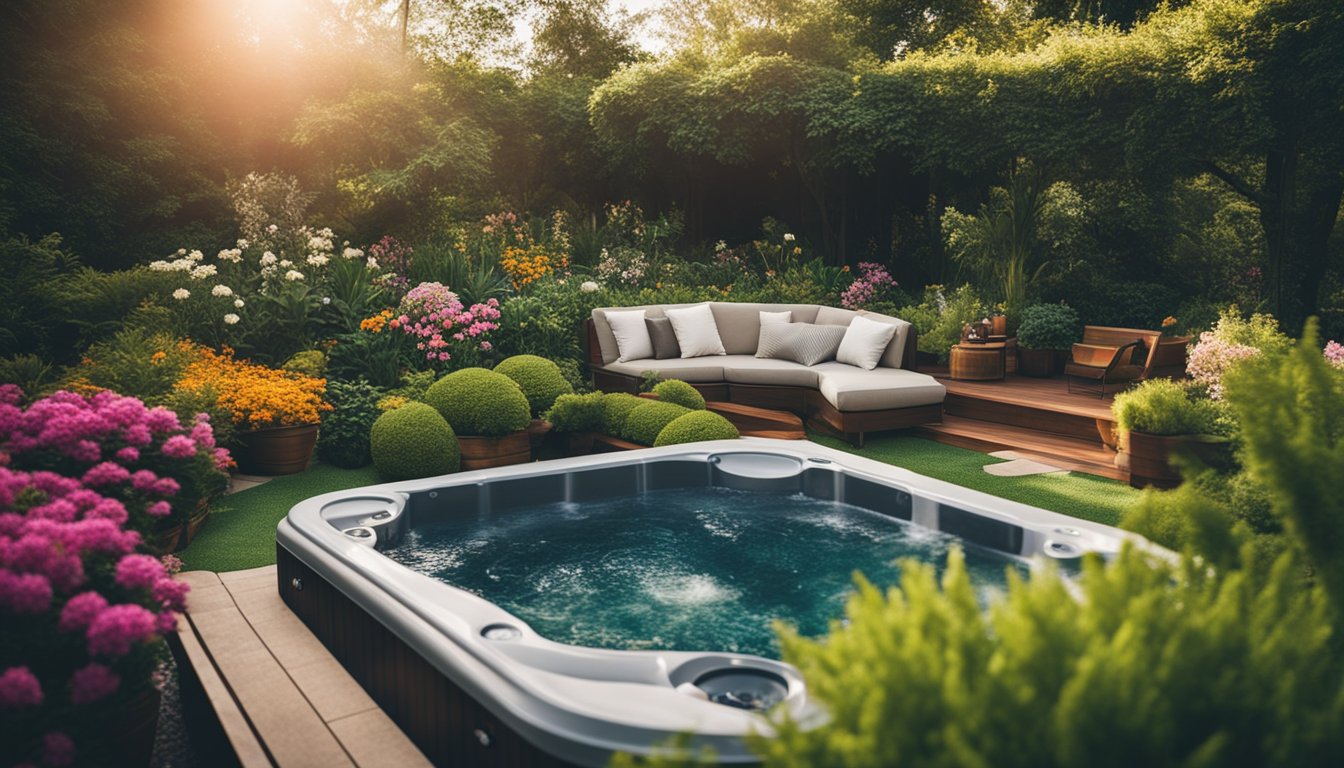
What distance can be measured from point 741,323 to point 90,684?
6.65 m

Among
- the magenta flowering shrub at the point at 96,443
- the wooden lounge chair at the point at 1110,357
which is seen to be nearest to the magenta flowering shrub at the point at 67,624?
the magenta flowering shrub at the point at 96,443

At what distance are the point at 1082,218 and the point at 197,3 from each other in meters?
12.5

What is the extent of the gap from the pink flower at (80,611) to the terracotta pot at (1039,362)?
850 cm

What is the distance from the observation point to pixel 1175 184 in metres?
12.5

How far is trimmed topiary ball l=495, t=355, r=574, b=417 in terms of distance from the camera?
6555 mm

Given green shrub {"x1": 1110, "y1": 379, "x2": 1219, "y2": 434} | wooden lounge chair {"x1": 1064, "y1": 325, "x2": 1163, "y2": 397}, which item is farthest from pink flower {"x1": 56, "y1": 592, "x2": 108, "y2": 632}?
wooden lounge chair {"x1": 1064, "y1": 325, "x2": 1163, "y2": 397}

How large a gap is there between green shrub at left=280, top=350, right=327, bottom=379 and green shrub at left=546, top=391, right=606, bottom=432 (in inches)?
72.6

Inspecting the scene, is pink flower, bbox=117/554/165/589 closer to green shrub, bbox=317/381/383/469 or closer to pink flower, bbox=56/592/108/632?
pink flower, bbox=56/592/108/632

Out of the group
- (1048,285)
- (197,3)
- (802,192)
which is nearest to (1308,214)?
(1048,285)

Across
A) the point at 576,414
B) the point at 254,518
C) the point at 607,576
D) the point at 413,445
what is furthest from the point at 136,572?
the point at 576,414

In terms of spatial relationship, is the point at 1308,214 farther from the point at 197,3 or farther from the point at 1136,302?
the point at 197,3

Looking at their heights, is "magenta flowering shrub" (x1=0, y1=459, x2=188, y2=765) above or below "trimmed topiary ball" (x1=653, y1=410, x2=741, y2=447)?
above

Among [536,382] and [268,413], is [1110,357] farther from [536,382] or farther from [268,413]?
[268,413]

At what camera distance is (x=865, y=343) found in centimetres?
728
